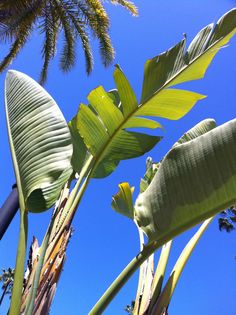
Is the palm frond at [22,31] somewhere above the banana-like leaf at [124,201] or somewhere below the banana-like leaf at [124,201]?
above

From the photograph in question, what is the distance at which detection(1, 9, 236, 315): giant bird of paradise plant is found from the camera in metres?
1.49

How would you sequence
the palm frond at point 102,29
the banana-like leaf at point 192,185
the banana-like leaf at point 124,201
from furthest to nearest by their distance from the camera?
1. the palm frond at point 102,29
2. the banana-like leaf at point 124,201
3. the banana-like leaf at point 192,185

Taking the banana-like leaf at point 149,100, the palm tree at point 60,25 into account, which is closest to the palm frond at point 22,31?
→ the palm tree at point 60,25

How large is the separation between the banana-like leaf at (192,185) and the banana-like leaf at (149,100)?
0.58 metres

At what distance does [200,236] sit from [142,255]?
2.81 feet

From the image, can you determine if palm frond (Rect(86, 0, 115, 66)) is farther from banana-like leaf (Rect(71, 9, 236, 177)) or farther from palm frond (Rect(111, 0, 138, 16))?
banana-like leaf (Rect(71, 9, 236, 177))

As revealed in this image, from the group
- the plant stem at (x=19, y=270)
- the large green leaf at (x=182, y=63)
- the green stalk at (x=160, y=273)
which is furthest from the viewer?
the green stalk at (x=160, y=273)

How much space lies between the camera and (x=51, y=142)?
1.90 meters

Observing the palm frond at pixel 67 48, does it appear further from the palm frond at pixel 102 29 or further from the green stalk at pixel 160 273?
the green stalk at pixel 160 273

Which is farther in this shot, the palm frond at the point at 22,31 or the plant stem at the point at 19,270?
the palm frond at the point at 22,31

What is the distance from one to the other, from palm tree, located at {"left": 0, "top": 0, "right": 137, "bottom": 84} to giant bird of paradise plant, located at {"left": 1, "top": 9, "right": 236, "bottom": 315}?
759 centimetres

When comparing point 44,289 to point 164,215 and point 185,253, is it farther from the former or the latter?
point 185,253

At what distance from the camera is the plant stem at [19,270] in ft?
5.35

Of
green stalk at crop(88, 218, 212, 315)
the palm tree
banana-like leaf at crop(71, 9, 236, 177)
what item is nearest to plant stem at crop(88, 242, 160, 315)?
green stalk at crop(88, 218, 212, 315)
